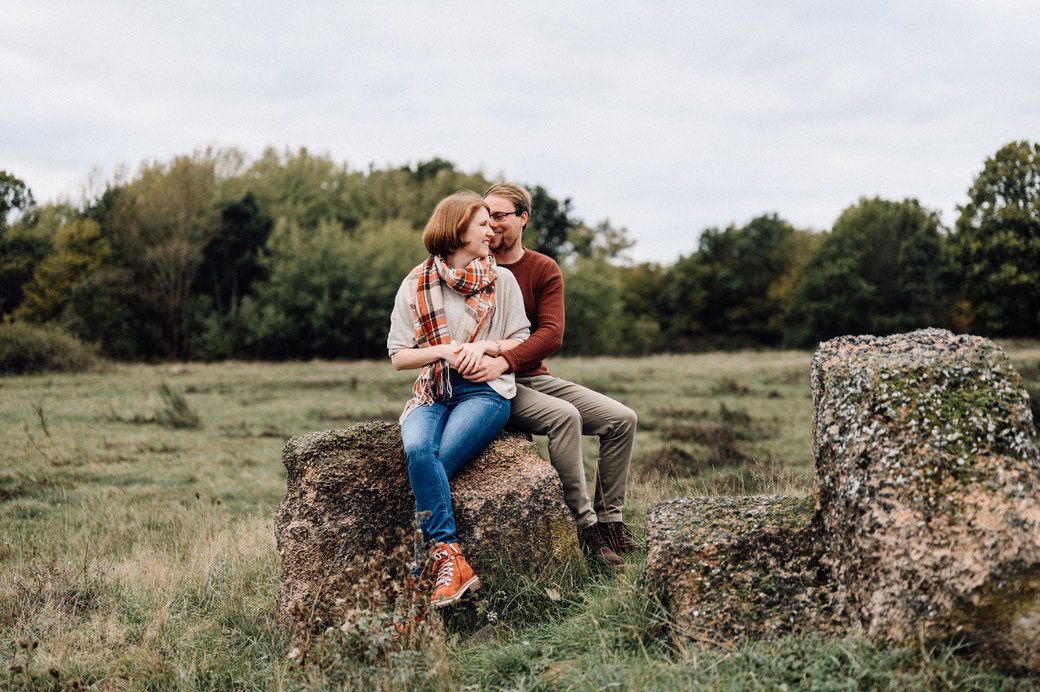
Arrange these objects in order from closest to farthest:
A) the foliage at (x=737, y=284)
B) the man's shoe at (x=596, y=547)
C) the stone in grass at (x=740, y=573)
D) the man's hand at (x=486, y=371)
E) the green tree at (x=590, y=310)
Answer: the stone in grass at (x=740, y=573) → the man's hand at (x=486, y=371) → the man's shoe at (x=596, y=547) → the green tree at (x=590, y=310) → the foliage at (x=737, y=284)

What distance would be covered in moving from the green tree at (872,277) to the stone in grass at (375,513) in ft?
205

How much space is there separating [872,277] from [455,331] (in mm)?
69051

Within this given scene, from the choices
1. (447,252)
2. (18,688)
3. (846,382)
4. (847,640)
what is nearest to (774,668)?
(847,640)

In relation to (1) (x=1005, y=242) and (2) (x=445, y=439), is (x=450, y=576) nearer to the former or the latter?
(2) (x=445, y=439)

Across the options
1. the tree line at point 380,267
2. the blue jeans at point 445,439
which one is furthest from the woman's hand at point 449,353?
the tree line at point 380,267

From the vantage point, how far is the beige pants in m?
5.02

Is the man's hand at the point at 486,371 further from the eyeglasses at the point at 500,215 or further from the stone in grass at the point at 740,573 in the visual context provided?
the stone in grass at the point at 740,573

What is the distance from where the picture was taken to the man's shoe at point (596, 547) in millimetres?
4867

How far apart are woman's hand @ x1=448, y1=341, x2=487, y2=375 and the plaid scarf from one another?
0.10 metres

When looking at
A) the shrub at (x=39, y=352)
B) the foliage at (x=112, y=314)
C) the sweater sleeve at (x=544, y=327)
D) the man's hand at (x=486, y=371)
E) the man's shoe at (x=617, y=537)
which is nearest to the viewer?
the man's hand at (x=486, y=371)

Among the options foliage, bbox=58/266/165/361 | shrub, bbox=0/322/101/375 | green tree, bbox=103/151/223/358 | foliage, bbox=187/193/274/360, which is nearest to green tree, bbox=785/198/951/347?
foliage, bbox=187/193/274/360

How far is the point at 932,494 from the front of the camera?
3.09 metres

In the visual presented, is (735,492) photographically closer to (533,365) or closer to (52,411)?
(533,365)

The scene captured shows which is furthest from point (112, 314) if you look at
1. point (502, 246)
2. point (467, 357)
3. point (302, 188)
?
point (467, 357)
